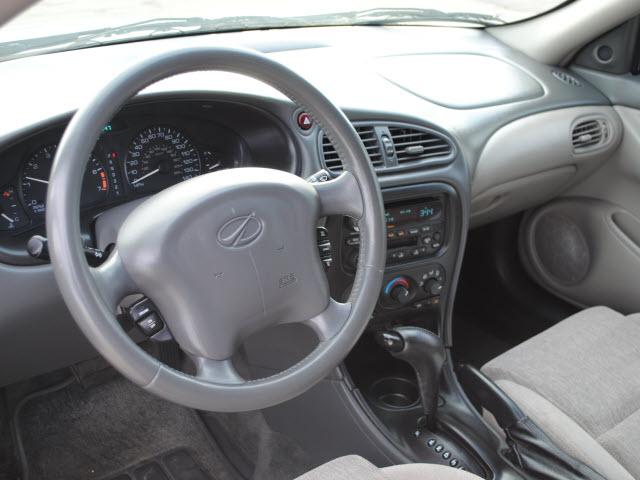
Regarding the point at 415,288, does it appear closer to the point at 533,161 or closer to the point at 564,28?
the point at 533,161

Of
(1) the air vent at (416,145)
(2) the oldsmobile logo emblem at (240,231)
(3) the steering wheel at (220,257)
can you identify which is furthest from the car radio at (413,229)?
(2) the oldsmobile logo emblem at (240,231)

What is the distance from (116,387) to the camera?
2.19 m

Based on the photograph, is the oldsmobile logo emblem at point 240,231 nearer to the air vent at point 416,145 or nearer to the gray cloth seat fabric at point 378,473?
the gray cloth seat fabric at point 378,473

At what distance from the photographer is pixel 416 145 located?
1.74 meters

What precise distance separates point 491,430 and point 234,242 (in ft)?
2.88

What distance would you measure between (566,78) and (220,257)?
1.56 m

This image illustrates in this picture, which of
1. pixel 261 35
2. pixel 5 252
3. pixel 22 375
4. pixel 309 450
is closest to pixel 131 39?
pixel 261 35

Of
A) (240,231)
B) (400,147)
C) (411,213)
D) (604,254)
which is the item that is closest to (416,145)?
(400,147)

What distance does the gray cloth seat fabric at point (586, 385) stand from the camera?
1496 millimetres

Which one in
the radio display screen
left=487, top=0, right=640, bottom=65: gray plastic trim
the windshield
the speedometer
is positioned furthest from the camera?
left=487, top=0, right=640, bottom=65: gray plastic trim

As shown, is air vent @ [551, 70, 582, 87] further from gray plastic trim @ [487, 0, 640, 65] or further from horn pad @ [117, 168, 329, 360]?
horn pad @ [117, 168, 329, 360]

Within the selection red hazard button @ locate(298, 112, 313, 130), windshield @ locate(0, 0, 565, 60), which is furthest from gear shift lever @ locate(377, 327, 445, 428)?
windshield @ locate(0, 0, 565, 60)

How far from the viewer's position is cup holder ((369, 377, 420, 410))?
6.18 ft

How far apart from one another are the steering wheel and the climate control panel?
0.56 m
